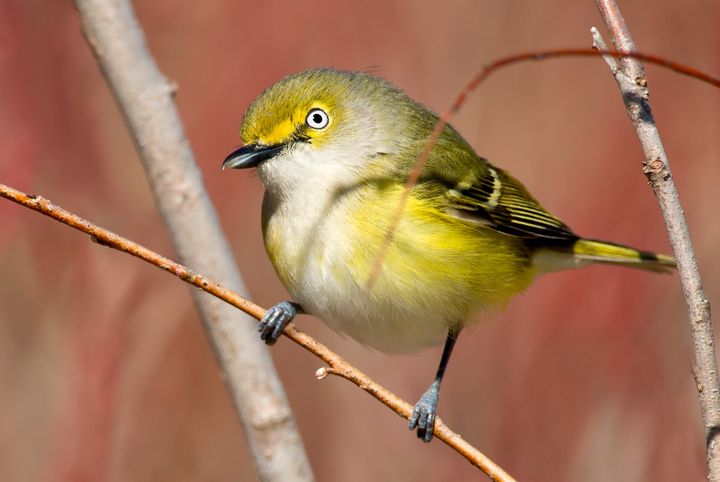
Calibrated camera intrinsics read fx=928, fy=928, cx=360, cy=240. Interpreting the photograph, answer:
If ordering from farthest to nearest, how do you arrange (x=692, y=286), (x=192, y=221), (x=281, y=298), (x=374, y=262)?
1. (x=281, y=298)
2. (x=374, y=262)
3. (x=192, y=221)
4. (x=692, y=286)

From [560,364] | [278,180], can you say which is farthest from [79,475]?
[560,364]

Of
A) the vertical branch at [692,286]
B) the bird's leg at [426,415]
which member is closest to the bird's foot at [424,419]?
the bird's leg at [426,415]

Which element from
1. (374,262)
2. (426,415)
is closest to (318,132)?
(374,262)

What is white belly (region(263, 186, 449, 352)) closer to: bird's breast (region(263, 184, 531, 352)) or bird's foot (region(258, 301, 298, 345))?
bird's breast (region(263, 184, 531, 352))

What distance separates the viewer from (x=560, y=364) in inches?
158

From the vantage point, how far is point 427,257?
9.97ft

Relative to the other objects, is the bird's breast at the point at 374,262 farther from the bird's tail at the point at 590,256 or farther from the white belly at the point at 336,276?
the bird's tail at the point at 590,256

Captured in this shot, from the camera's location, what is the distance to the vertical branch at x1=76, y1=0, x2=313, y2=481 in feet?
8.49

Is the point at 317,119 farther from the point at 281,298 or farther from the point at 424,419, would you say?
the point at 281,298

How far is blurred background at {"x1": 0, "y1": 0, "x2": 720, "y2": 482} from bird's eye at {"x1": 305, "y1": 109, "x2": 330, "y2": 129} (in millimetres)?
948

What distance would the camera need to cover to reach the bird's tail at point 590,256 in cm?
377

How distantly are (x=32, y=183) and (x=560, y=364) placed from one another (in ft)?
7.70

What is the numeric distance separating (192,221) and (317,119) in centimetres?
73

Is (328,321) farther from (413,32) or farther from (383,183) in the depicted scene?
(413,32)
